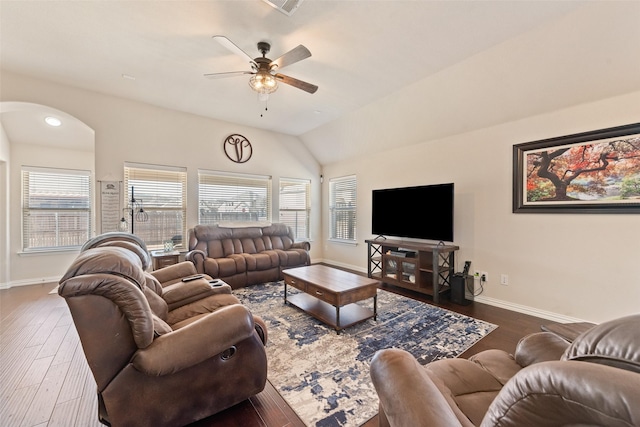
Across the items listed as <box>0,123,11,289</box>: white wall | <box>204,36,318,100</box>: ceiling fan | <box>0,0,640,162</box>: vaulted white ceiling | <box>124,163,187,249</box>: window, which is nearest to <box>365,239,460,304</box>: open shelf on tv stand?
<box>0,0,640,162</box>: vaulted white ceiling

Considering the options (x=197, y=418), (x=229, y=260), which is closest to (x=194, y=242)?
(x=229, y=260)

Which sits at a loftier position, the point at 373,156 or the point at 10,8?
the point at 10,8

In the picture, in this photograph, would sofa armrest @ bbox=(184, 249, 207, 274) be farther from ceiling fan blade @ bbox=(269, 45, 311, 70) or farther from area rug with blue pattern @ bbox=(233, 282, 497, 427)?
ceiling fan blade @ bbox=(269, 45, 311, 70)

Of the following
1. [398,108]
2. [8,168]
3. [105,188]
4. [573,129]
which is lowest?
[105,188]

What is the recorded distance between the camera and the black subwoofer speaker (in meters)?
3.50

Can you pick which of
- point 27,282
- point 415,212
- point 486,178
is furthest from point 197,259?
point 486,178

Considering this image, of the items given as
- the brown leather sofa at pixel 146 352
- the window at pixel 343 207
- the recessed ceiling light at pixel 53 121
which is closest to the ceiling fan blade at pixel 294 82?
the brown leather sofa at pixel 146 352

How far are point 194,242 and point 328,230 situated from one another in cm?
303

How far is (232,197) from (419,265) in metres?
3.74

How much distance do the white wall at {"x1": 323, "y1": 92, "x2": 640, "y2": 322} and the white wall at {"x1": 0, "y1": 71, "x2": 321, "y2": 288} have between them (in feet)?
8.67

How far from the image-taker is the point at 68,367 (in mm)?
2088

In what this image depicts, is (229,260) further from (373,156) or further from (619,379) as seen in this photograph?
(619,379)

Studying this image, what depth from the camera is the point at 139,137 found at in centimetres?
418

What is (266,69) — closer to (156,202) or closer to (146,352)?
(146,352)
